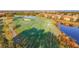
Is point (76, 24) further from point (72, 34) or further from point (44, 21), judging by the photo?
point (44, 21)
